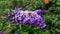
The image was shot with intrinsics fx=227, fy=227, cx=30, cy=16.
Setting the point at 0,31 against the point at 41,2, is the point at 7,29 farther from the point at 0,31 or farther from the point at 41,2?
the point at 41,2

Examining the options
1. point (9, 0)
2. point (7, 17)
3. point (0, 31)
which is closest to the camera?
point (0, 31)

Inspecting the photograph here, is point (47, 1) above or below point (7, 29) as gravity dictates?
above

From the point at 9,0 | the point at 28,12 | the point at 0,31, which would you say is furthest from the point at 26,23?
the point at 9,0

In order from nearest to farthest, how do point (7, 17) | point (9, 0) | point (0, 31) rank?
point (0, 31), point (7, 17), point (9, 0)

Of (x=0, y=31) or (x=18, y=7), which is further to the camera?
(x=18, y=7)
